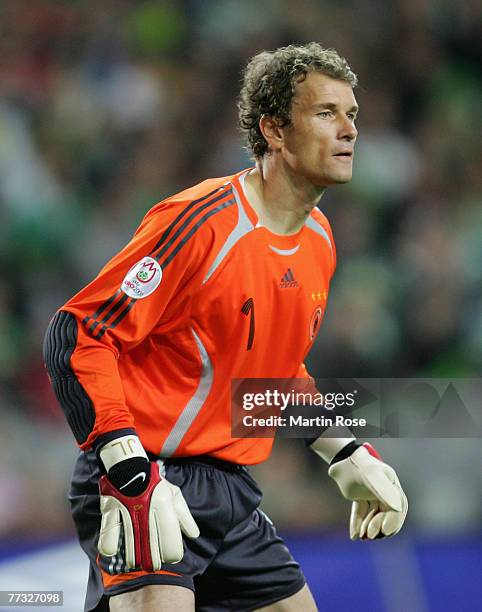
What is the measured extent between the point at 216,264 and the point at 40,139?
4.39 metres

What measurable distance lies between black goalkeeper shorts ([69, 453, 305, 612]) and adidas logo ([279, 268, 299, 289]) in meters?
0.54

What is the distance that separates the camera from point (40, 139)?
6820 mm

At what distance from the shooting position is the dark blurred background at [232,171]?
5.73m

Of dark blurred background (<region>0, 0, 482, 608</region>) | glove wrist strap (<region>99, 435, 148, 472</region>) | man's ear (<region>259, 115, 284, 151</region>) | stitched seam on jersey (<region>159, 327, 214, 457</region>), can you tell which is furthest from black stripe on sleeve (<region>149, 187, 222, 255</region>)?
dark blurred background (<region>0, 0, 482, 608</region>)

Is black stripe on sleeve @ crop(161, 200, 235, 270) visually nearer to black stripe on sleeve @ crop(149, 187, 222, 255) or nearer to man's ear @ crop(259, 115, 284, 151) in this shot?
black stripe on sleeve @ crop(149, 187, 222, 255)

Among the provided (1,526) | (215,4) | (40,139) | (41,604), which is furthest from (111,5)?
(41,604)

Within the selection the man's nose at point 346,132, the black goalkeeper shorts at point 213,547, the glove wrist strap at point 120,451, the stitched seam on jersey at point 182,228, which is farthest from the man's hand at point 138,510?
the man's nose at point 346,132

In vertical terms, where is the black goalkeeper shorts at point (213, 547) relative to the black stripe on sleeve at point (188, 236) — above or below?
below

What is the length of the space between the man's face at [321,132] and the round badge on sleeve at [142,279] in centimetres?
60

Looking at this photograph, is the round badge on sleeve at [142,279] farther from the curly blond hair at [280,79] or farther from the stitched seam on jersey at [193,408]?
the curly blond hair at [280,79]

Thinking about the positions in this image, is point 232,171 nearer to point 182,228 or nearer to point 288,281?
point 288,281

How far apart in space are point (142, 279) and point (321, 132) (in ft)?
2.40

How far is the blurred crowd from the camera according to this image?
5.79 metres

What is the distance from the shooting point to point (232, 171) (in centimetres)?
671
